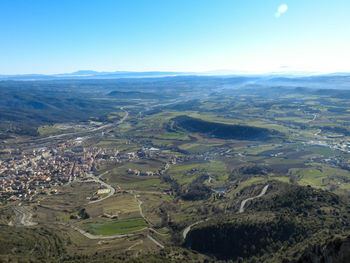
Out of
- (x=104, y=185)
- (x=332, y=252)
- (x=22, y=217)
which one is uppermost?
(x=332, y=252)

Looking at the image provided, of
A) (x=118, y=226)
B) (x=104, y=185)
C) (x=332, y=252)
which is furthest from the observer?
(x=104, y=185)

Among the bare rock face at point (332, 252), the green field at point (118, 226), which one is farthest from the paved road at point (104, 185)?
the bare rock face at point (332, 252)

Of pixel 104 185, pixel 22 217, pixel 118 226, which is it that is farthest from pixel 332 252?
pixel 104 185

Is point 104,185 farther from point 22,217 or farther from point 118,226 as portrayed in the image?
point 118,226

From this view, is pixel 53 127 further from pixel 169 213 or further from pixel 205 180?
pixel 169 213

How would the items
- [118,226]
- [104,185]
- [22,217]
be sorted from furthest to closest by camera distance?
[104,185], [22,217], [118,226]

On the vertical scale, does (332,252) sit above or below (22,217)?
above

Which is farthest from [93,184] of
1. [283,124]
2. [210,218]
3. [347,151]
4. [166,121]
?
[283,124]
